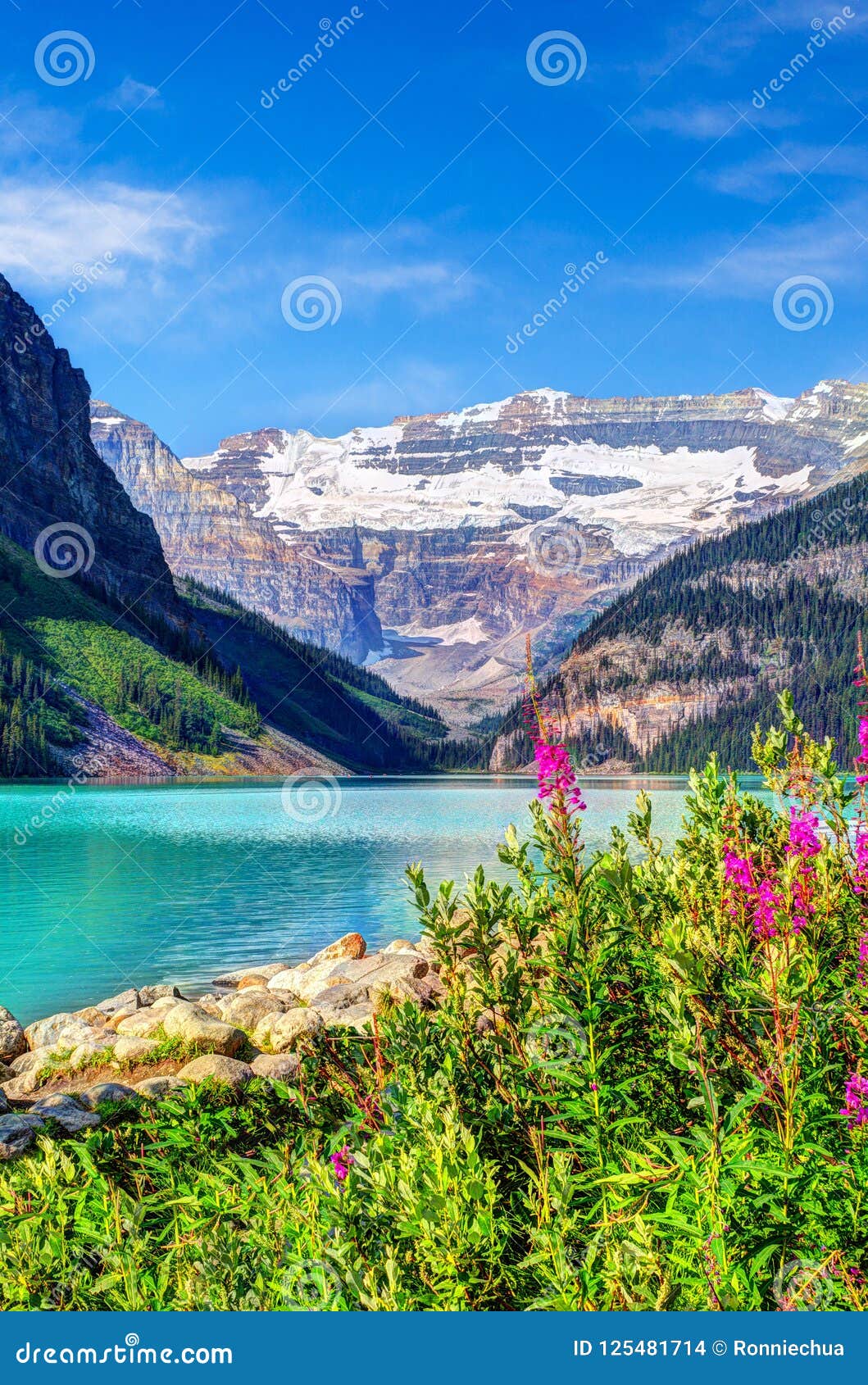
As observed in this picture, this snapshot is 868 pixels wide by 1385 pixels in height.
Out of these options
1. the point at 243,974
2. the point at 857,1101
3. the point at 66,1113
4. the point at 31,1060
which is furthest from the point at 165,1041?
the point at 857,1101

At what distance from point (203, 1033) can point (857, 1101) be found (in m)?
10.2

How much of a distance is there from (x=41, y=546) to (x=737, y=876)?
605 ft

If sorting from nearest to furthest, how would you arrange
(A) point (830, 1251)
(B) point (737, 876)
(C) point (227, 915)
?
1. (A) point (830, 1251)
2. (B) point (737, 876)
3. (C) point (227, 915)

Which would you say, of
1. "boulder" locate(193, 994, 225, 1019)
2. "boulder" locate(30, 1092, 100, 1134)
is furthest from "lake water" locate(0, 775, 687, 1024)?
"boulder" locate(30, 1092, 100, 1134)

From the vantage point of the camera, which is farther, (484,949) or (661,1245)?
(484,949)

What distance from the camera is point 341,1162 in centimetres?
464

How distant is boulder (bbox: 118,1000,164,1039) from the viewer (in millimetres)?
14273

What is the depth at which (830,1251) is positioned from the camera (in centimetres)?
372

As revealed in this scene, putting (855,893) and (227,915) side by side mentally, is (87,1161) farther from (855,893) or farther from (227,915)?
(227,915)

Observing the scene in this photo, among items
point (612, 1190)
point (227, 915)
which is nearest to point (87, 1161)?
point (612, 1190)

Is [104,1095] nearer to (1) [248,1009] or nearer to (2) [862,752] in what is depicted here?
(1) [248,1009]

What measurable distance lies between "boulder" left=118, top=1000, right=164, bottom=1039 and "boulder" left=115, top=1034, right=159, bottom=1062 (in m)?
0.86

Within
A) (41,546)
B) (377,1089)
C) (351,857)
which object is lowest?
(351,857)

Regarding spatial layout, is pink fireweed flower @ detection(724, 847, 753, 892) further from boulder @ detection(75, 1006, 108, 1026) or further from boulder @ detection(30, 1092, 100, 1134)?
boulder @ detection(75, 1006, 108, 1026)
